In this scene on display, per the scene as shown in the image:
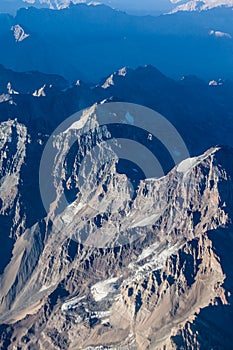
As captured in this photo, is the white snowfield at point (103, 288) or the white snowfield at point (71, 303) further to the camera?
the white snowfield at point (103, 288)

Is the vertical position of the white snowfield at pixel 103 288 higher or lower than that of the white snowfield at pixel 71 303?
higher

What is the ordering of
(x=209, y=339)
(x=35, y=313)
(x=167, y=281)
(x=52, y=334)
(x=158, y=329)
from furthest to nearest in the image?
(x=35, y=313) < (x=52, y=334) < (x=167, y=281) < (x=158, y=329) < (x=209, y=339)

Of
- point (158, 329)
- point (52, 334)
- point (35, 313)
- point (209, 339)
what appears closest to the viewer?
point (209, 339)

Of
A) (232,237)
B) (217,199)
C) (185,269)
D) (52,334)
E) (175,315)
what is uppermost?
(217,199)

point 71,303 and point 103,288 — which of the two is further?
point 103,288

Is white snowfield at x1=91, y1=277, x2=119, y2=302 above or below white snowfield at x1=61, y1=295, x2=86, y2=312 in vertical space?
above

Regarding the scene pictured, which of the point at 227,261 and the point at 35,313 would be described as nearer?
the point at 227,261

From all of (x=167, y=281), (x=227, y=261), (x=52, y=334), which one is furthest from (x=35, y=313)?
(x=227, y=261)

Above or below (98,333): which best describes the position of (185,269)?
above

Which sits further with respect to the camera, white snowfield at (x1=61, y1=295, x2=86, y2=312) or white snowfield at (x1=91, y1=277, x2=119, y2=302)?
white snowfield at (x1=91, y1=277, x2=119, y2=302)

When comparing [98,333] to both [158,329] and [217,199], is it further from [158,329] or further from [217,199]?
[217,199]

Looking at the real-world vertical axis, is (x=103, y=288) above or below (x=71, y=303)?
above
